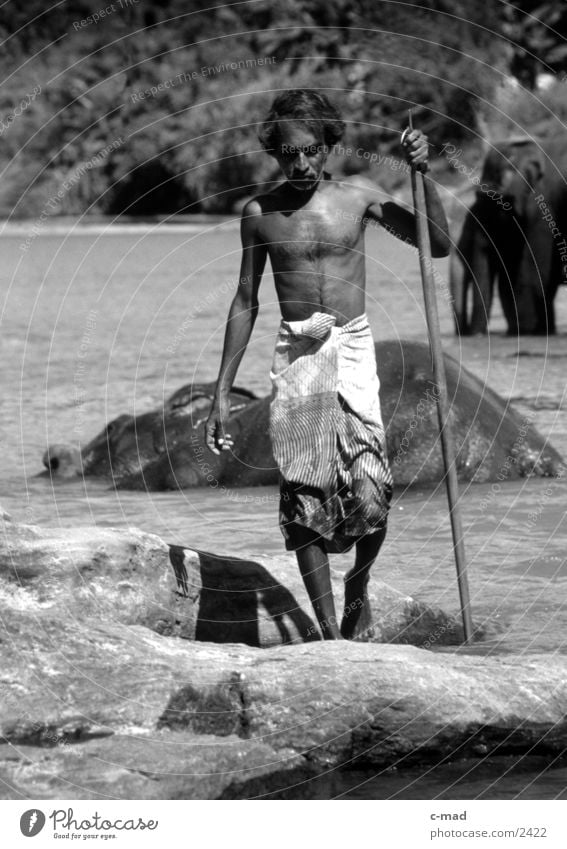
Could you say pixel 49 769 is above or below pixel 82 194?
below

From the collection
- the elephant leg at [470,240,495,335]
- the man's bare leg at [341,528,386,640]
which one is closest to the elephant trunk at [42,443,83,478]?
the man's bare leg at [341,528,386,640]

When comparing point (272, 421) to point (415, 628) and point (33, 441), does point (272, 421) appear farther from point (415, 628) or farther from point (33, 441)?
point (33, 441)

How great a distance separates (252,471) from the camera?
30.2ft

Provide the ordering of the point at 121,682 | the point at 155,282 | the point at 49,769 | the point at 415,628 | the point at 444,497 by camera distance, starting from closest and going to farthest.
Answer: the point at 49,769 < the point at 121,682 < the point at 415,628 < the point at 444,497 < the point at 155,282

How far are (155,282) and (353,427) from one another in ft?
69.8

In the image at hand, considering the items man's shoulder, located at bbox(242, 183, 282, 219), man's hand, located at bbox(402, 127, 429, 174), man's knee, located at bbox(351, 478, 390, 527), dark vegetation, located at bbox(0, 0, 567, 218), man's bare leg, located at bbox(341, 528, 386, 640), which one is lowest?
man's bare leg, located at bbox(341, 528, 386, 640)

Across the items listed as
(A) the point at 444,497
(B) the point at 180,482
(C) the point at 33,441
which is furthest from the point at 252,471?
(C) the point at 33,441

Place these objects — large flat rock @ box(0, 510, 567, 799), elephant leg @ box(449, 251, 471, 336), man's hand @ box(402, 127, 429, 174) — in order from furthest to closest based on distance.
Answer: elephant leg @ box(449, 251, 471, 336) → man's hand @ box(402, 127, 429, 174) → large flat rock @ box(0, 510, 567, 799)

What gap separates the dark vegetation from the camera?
35.7 metres

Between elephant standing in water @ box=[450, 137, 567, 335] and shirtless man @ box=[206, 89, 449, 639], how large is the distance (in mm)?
10518

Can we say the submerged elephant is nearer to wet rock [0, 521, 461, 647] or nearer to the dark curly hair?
wet rock [0, 521, 461, 647]

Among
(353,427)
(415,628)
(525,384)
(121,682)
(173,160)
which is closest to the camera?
(121,682)

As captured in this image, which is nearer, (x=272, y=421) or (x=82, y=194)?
(x=272, y=421)

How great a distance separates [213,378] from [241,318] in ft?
26.4
